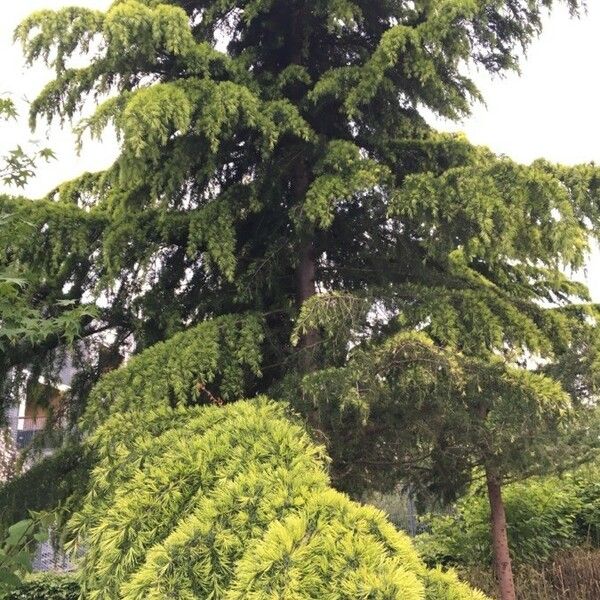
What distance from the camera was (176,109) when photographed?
138 inches

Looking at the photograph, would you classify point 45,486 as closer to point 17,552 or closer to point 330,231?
point 17,552

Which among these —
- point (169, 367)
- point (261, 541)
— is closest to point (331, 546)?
point (261, 541)

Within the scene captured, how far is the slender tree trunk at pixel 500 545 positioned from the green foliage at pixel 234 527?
2.99m

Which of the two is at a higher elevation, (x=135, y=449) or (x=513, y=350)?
(x=513, y=350)

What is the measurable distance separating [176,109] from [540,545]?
19.8 ft

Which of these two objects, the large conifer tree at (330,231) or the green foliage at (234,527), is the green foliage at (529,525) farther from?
the green foliage at (234,527)

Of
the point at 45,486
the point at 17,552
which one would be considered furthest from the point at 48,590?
the point at 17,552

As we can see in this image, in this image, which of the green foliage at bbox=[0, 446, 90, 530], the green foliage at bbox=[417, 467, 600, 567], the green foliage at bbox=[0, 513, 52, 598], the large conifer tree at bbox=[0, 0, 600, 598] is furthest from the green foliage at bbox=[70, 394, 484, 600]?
the green foliage at bbox=[417, 467, 600, 567]

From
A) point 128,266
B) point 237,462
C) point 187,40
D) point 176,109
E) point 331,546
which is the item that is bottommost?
point 331,546

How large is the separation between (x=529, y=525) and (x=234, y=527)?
6.08 meters

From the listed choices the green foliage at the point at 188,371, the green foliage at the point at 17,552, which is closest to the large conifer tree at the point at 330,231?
the green foliage at the point at 188,371

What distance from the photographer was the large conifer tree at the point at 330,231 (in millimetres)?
3375

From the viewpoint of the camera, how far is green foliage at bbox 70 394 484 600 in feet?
5.56

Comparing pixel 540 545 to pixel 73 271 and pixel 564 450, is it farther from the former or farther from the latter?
pixel 73 271
